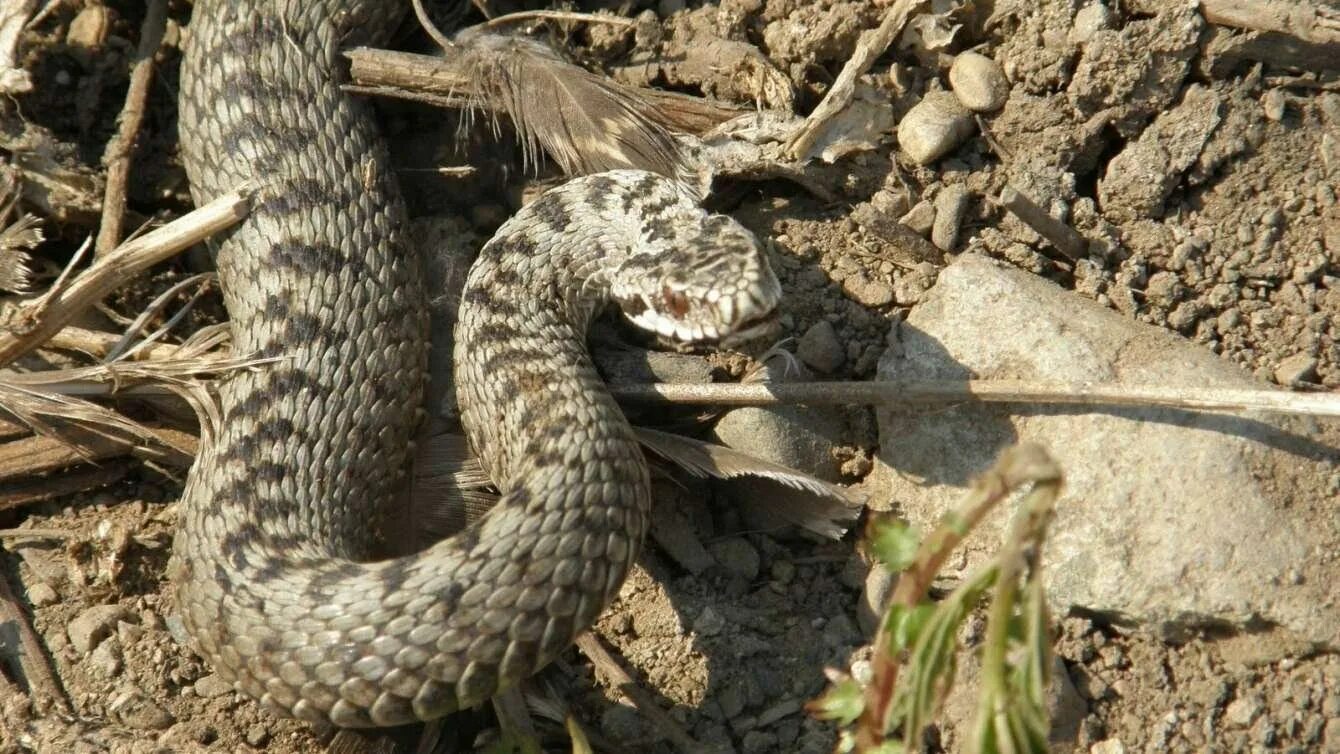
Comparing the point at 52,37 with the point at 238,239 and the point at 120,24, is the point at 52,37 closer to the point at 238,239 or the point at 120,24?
the point at 120,24

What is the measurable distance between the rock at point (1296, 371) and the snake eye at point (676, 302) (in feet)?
7.34

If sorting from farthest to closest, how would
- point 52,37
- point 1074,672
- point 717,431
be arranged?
point 52,37
point 717,431
point 1074,672

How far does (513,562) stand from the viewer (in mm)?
4223

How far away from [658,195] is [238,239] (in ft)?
6.22

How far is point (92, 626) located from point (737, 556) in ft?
8.49

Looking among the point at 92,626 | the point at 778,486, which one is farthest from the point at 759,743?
the point at 92,626

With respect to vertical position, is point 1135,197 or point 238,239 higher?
point 238,239

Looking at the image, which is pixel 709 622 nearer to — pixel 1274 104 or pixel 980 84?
pixel 980 84

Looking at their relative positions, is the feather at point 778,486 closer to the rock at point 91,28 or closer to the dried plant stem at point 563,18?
the dried plant stem at point 563,18

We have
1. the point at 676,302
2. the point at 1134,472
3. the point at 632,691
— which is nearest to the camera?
the point at 1134,472

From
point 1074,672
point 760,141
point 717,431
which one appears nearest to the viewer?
point 1074,672

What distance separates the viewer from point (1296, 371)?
455 centimetres

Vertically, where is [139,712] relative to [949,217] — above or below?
below

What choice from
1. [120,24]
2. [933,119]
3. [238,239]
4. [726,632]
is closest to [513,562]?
[726,632]
